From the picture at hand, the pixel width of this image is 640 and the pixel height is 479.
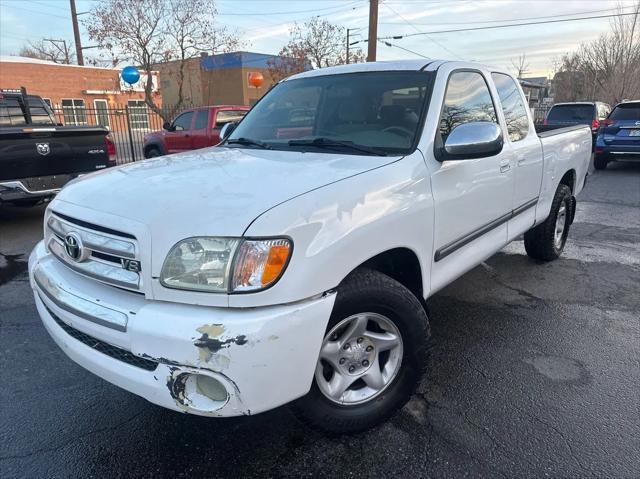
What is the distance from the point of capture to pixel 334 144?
290 cm

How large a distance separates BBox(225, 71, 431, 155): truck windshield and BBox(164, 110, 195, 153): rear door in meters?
8.68

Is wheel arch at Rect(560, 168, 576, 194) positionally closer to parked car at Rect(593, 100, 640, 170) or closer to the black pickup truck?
the black pickup truck

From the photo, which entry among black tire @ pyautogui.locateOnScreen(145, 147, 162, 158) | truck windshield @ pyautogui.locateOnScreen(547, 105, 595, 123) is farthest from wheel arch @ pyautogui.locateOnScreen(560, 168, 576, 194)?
truck windshield @ pyautogui.locateOnScreen(547, 105, 595, 123)

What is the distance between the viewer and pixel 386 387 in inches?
96.6

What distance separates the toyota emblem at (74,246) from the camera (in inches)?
85.9

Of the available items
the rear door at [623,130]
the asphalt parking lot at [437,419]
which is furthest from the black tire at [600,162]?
the asphalt parking lot at [437,419]

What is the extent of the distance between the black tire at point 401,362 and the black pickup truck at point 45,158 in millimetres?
5540

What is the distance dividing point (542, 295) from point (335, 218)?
299cm

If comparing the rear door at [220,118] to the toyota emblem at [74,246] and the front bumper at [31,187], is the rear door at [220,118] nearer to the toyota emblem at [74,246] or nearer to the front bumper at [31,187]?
the front bumper at [31,187]

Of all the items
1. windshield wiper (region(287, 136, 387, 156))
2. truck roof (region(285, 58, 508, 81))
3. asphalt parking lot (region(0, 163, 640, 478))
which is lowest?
asphalt parking lot (region(0, 163, 640, 478))

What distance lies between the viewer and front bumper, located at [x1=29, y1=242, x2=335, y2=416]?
1.79 metres

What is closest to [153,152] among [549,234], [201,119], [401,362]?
[201,119]

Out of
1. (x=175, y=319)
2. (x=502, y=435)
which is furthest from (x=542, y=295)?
(x=175, y=319)

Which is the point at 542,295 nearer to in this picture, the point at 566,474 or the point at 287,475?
the point at 566,474
